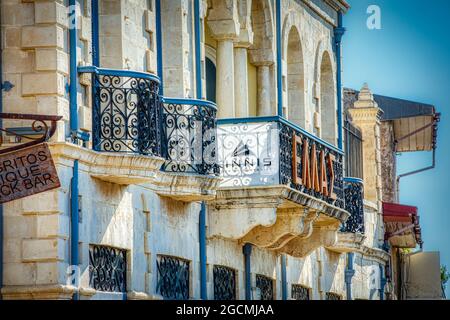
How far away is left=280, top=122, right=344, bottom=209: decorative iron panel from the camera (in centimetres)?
3039

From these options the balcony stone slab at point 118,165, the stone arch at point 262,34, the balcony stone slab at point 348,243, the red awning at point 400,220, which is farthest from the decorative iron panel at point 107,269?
the red awning at point 400,220

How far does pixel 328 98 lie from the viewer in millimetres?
39000

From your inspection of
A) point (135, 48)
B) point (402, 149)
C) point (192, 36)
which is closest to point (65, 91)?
point (135, 48)

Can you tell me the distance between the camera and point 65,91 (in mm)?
24953

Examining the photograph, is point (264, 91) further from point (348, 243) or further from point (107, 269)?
point (107, 269)

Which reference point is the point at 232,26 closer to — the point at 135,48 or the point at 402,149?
the point at 135,48

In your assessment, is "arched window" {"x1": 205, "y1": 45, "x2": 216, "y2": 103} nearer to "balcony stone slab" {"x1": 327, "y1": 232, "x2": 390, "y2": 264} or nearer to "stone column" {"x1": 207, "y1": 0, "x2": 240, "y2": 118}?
"stone column" {"x1": 207, "y1": 0, "x2": 240, "y2": 118}

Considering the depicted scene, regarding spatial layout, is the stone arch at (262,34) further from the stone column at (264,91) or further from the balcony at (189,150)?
the balcony at (189,150)

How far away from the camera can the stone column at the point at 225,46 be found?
3167cm

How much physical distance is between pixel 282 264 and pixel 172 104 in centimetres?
762

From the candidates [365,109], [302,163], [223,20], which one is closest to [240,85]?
[223,20]

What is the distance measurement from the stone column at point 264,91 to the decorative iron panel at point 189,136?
18.8 feet
